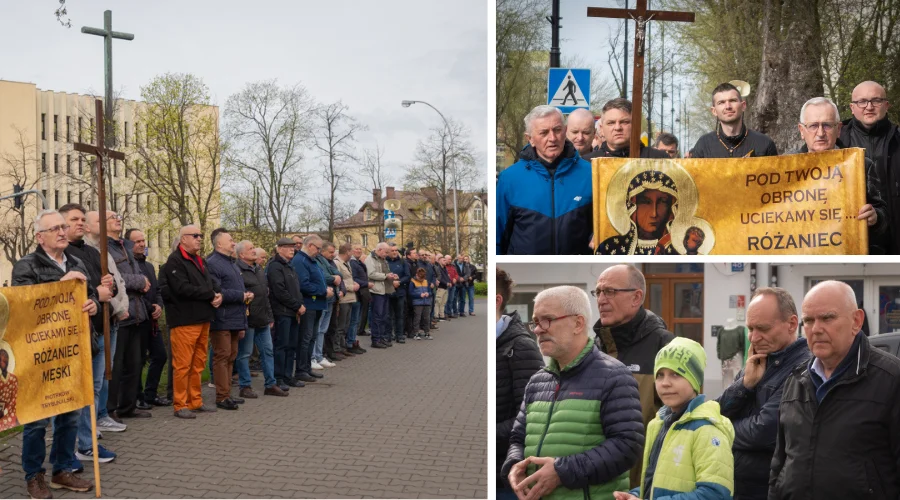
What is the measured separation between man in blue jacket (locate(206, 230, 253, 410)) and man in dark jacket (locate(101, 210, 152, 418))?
910mm

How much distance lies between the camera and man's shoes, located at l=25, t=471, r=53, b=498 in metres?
6.25

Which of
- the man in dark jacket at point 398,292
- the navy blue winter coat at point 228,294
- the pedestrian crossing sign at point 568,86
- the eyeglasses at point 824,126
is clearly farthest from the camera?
the man in dark jacket at point 398,292

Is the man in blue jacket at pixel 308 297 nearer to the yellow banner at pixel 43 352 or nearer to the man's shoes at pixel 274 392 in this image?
the man's shoes at pixel 274 392

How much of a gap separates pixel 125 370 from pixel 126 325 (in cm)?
46

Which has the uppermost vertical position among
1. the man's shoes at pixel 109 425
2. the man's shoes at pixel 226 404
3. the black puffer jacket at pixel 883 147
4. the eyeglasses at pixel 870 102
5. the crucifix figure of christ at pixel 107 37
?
the crucifix figure of christ at pixel 107 37

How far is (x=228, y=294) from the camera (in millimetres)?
9867

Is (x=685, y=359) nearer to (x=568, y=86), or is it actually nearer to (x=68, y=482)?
(x=68, y=482)

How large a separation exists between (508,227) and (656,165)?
0.83 metres

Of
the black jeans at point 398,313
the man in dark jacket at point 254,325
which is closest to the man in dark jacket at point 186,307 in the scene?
the man in dark jacket at point 254,325

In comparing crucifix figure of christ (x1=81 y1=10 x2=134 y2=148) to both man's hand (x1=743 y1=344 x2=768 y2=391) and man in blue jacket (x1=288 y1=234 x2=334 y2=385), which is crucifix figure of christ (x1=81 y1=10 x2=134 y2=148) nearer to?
man in blue jacket (x1=288 y1=234 x2=334 y2=385)

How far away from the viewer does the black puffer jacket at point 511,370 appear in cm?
426

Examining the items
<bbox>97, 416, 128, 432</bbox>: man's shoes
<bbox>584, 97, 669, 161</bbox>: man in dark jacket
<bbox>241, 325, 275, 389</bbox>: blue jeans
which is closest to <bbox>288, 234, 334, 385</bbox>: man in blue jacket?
<bbox>241, 325, 275, 389</bbox>: blue jeans

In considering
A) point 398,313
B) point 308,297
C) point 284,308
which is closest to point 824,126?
point 284,308

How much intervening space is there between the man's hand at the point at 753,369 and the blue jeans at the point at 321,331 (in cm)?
984
